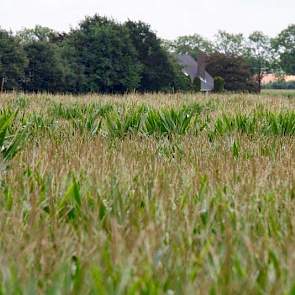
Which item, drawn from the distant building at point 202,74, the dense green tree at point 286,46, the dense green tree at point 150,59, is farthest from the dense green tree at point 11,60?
the dense green tree at point 286,46

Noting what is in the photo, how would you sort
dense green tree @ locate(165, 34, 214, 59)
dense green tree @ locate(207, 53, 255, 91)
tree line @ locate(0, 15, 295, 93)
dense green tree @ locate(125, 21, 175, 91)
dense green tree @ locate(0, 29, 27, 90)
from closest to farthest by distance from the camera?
dense green tree @ locate(0, 29, 27, 90), tree line @ locate(0, 15, 295, 93), dense green tree @ locate(125, 21, 175, 91), dense green tree @ locate(207, 53, 255, 91), dense green tree @ locate(165, 34, 214, 59)

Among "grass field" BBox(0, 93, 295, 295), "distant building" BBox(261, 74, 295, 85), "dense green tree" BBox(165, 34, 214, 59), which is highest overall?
"dense green tree" BBox(165, 34, 214, 59)

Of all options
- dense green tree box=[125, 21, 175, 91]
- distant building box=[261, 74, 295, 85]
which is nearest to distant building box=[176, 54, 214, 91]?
dense green tree box=[125, 21, 175, 91]

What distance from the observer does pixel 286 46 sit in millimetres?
108500

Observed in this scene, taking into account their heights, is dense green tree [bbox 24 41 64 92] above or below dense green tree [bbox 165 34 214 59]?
below

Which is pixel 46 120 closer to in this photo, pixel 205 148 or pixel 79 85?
pixel 205 148

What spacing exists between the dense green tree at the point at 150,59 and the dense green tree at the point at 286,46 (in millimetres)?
61099

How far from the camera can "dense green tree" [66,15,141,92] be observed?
4200 centimetres

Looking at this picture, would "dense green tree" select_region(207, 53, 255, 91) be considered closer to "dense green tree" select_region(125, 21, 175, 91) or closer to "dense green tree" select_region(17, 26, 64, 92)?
"dense green tree" select_region(125, 21, 175, 91)

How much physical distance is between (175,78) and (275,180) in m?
45.2

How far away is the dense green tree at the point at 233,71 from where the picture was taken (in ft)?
213

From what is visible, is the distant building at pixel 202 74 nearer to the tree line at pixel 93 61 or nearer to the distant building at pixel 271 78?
the tree line at pixel 93 61

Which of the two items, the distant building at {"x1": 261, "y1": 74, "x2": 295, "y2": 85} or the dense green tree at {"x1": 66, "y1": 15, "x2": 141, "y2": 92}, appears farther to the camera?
the distant building at {"x1": 261, "y1": 74, "x2": 295, "y2": 85}

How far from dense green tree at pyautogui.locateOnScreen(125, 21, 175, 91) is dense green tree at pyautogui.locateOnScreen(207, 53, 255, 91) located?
18132 mm
